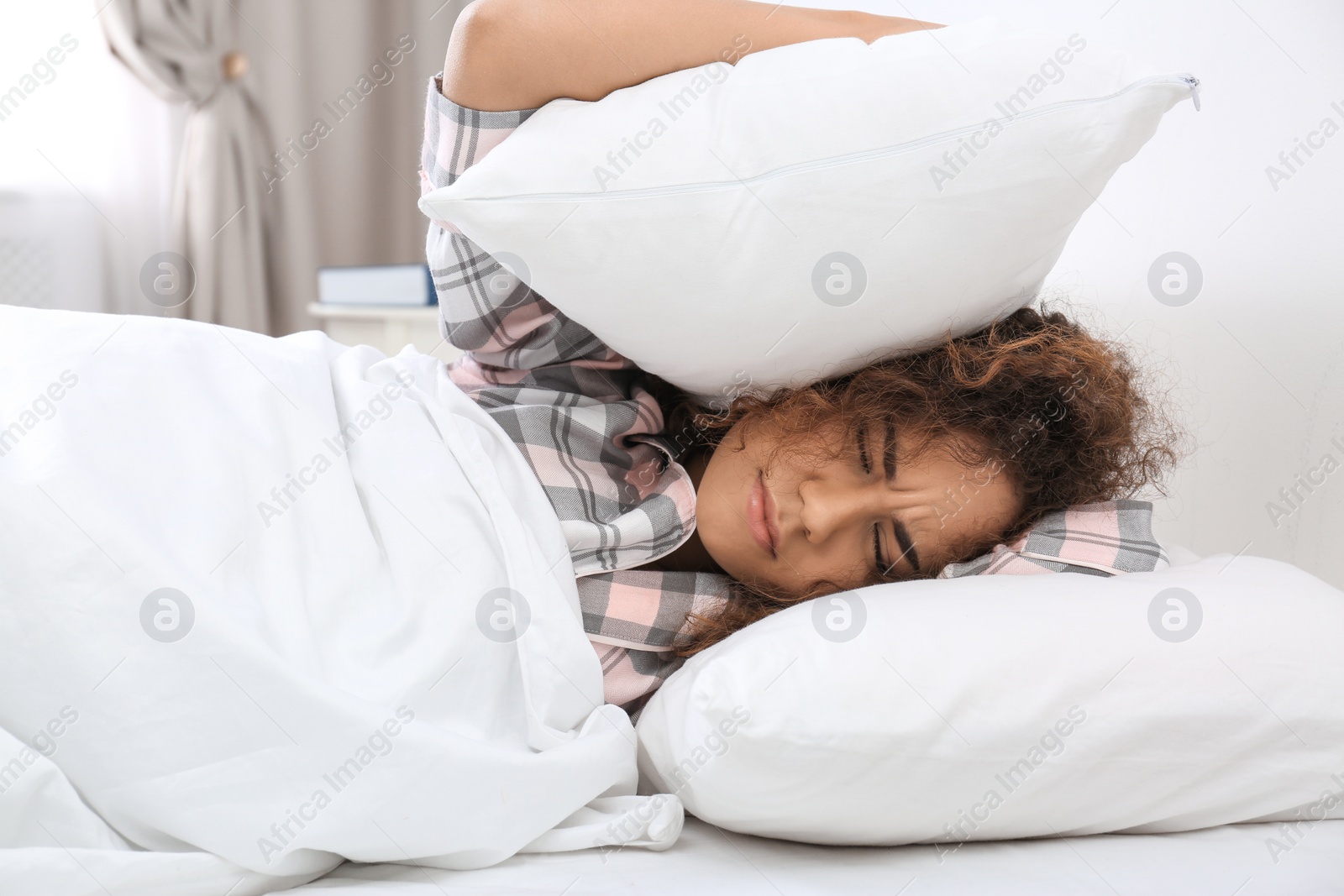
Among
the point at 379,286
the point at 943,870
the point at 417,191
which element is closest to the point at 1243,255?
the point at 943,870

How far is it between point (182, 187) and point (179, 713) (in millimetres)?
1632

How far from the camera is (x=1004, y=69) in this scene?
0.56 m

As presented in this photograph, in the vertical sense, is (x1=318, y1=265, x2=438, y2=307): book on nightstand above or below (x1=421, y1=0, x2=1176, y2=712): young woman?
below

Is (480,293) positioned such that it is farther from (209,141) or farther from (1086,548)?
Result: (209,141)

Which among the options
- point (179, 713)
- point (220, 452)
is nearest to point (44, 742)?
point (179, 713)

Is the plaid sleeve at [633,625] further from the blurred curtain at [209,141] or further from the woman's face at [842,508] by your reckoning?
the blurred curtain at [209,141]

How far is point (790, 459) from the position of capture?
727 mm

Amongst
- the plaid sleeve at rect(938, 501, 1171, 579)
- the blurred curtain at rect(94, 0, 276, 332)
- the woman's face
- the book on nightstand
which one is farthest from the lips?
the blurred curtain at rect(94, 0, 276, 332)

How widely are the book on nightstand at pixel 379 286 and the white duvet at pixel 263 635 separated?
0.80m

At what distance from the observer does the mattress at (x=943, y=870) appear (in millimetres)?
484

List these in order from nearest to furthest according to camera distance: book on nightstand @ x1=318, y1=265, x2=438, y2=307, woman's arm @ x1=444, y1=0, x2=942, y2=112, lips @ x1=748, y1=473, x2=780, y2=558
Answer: woman's arm @ x1=444, y1=0, x2=942, y2=112 → lips @ x1=748, y1=473, x2=780, y2=558 → book on nightstand @ x1=318, y1=265, x2=438, y2=307

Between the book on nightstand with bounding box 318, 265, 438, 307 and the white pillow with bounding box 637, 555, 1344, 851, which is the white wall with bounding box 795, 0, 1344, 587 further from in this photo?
the book on nightstand with bounding box 318, 265, 438, 307

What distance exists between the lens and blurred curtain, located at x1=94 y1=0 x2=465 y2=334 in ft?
5.81

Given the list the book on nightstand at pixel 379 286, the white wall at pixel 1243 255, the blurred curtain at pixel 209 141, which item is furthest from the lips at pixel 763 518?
the blurred curtain at pixel 209 141
